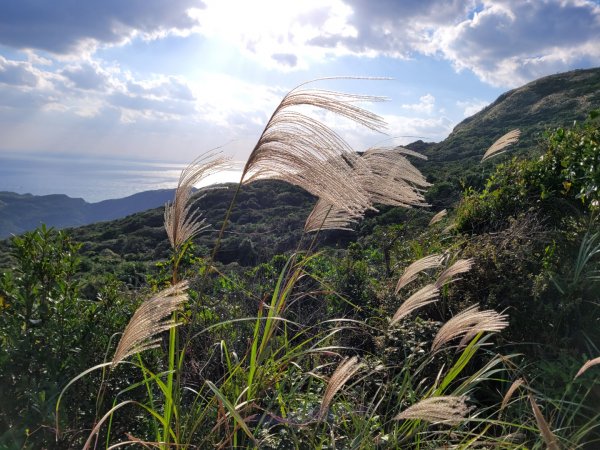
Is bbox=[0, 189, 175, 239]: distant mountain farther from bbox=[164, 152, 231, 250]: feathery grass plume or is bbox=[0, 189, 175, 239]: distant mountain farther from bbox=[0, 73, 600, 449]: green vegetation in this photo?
bbox=[164, 152, 231, 250]: feathery grass plume

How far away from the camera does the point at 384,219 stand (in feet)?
34.8

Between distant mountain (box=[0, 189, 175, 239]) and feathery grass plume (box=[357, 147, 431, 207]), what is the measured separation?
416 ft

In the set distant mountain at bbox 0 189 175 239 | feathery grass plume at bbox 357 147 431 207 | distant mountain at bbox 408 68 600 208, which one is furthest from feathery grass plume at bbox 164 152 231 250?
distant mountain at bbox 0 189 175 239

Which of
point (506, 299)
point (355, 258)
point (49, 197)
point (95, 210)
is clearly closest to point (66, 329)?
Answer: point (506, 299)

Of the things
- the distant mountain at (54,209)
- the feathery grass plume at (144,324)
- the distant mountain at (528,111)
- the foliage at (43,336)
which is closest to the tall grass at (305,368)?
the feathery grass plume at (144,324)

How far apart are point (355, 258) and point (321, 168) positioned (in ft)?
11.5

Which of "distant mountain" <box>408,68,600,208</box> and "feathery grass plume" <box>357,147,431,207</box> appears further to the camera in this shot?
"distant mountain" <box>408,68,600,208</box>

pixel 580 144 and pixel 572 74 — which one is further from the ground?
pixel 572 74

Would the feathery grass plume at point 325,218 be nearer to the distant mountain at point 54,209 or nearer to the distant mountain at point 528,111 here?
the distant mountain at point 528,111

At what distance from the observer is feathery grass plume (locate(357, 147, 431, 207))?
7.46ft

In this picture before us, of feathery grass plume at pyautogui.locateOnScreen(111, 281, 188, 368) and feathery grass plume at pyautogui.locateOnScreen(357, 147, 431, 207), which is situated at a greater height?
feathery grass plume at pyautogui.locateOnScreen(357, 147, 431, 207)

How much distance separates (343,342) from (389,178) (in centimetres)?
146

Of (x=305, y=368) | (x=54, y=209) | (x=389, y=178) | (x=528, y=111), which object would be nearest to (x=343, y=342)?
(x=305, y=368)

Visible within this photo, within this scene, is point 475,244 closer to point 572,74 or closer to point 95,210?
point 572,74
